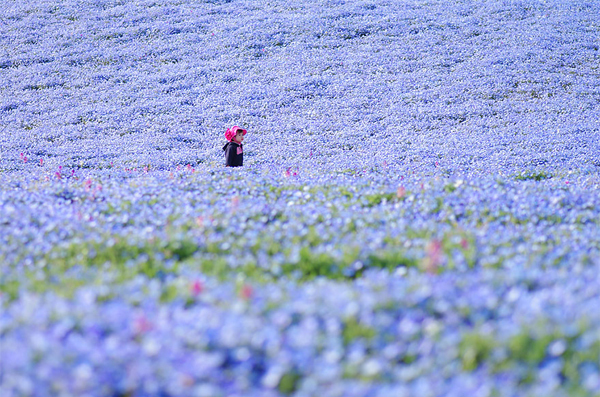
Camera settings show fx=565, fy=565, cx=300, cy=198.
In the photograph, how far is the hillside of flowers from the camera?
154 inches

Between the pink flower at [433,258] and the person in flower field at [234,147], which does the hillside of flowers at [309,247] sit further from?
the person in flower field at [234,147]

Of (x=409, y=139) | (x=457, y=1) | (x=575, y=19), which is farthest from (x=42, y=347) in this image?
(x=457, y=1)

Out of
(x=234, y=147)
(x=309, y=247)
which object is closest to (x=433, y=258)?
(x=309, y=247)

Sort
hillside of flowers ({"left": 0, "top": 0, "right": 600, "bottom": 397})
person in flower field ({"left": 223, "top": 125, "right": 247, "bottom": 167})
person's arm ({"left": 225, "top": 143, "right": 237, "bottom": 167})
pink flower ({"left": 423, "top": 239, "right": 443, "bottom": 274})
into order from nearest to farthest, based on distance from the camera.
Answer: hillside of flowers ({"left": 0, "top": 0, "right": 600, "bottom": 397}), pink flower ({"left": 423, "top": 239, "right": 443, "bottom": 274}), person in flower field ({"left": 223, "top": 125, "right": 247, "bottom": 167}), person's arm ({"left": 225, "top": 143, "right": 237, "bottom": 167})

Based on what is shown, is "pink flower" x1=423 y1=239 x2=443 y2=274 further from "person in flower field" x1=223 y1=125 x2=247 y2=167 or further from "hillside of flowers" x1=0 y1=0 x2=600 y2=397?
"person in flower field" x1=223 y1=125 x2=247 y2=167

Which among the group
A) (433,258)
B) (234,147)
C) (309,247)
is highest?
(433,258)

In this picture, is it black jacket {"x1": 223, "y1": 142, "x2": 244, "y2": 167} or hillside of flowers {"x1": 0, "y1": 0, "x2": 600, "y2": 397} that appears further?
black jacket {"x1": 223, "y1": 142, "x2": 244, "y2": 167}

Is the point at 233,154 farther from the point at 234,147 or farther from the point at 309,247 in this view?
the point at 309,247

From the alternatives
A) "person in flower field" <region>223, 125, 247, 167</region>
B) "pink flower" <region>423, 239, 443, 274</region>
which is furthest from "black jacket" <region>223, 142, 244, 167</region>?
"pink flower" <region>423, 239, 443, 274</region>

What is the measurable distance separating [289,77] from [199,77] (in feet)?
15.6

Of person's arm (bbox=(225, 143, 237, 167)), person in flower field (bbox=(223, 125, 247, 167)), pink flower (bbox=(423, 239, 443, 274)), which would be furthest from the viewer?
person's arm (bbox=(225, 143, 237, 167))

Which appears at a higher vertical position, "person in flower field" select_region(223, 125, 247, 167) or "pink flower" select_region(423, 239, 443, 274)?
"pink flower" select_region(423, 239, 443, 274)

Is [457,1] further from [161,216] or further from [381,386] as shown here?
[381,386]

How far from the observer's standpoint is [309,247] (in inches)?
284
